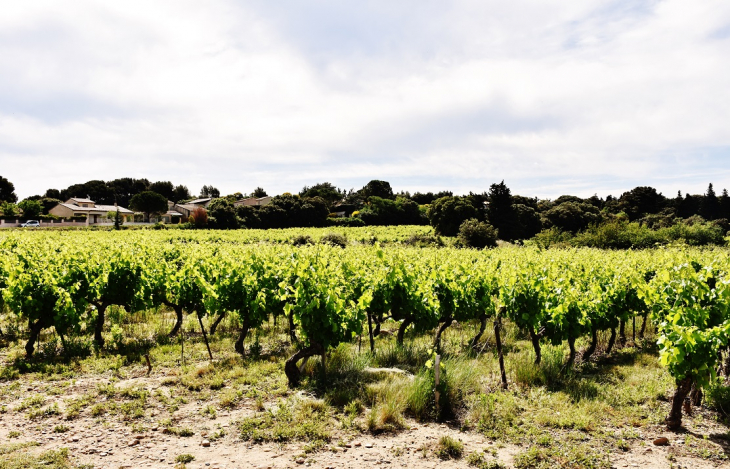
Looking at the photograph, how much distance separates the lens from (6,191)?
229 ft

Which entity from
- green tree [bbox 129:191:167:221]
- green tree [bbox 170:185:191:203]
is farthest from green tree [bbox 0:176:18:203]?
green tree [bbox 170:185:191:203]

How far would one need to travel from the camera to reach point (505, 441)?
5629mm

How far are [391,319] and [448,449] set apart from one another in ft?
15.8

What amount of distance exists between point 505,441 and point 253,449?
10.7 feet

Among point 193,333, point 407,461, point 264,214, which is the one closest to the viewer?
point 407,461

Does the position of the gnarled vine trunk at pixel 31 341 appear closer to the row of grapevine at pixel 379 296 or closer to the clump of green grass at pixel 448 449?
the row of grapevine at pixel 379 296

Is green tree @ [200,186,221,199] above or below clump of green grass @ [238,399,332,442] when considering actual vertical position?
above

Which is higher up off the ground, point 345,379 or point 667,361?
point 667,361

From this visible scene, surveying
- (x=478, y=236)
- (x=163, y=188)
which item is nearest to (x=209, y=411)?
(x=478, y=236)

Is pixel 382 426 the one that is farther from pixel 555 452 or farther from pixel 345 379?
pixel 555 452

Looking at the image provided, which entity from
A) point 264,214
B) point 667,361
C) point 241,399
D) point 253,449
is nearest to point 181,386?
point 241,399

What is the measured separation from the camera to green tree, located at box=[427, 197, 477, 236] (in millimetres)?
41375

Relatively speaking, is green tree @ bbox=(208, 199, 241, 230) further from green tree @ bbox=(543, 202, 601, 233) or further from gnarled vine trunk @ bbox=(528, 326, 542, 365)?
gnarled vine trunk @ bbox=(528, 326, 542, 365)

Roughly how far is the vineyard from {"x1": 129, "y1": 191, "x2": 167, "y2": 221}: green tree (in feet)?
193
